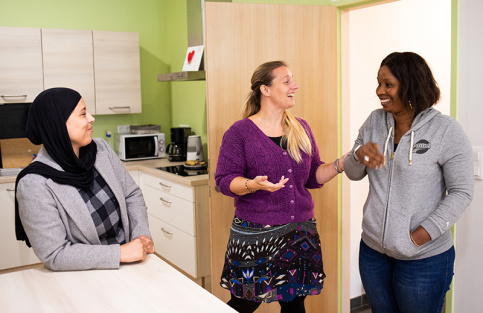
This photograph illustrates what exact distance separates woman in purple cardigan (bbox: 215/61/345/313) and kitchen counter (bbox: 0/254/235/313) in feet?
2.19

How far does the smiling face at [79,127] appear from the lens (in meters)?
1.85

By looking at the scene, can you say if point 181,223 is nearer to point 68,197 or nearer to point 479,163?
point 68,197

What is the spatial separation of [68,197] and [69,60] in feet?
8.90

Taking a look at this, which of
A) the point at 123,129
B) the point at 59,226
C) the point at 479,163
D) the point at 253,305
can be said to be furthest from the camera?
the point at 123,129

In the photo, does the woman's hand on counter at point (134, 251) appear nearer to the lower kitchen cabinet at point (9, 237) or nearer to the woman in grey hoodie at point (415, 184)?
the woman in grey hoodie at point (415, 184)

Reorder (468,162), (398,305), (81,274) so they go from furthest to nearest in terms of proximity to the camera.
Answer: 1. (398,305)
2. (468,162)
3. (81,274)

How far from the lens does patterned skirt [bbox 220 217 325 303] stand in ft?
7.79

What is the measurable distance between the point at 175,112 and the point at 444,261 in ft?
11.1

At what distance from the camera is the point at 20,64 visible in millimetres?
4023

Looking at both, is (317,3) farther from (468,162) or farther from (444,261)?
(444,261)

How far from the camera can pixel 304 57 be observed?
9.70 ft

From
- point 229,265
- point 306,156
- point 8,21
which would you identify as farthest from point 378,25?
point 8,21

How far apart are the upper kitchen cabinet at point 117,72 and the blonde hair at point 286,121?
2.22 m

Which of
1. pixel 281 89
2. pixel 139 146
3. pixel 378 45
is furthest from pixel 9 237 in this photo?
pixel 378 45
